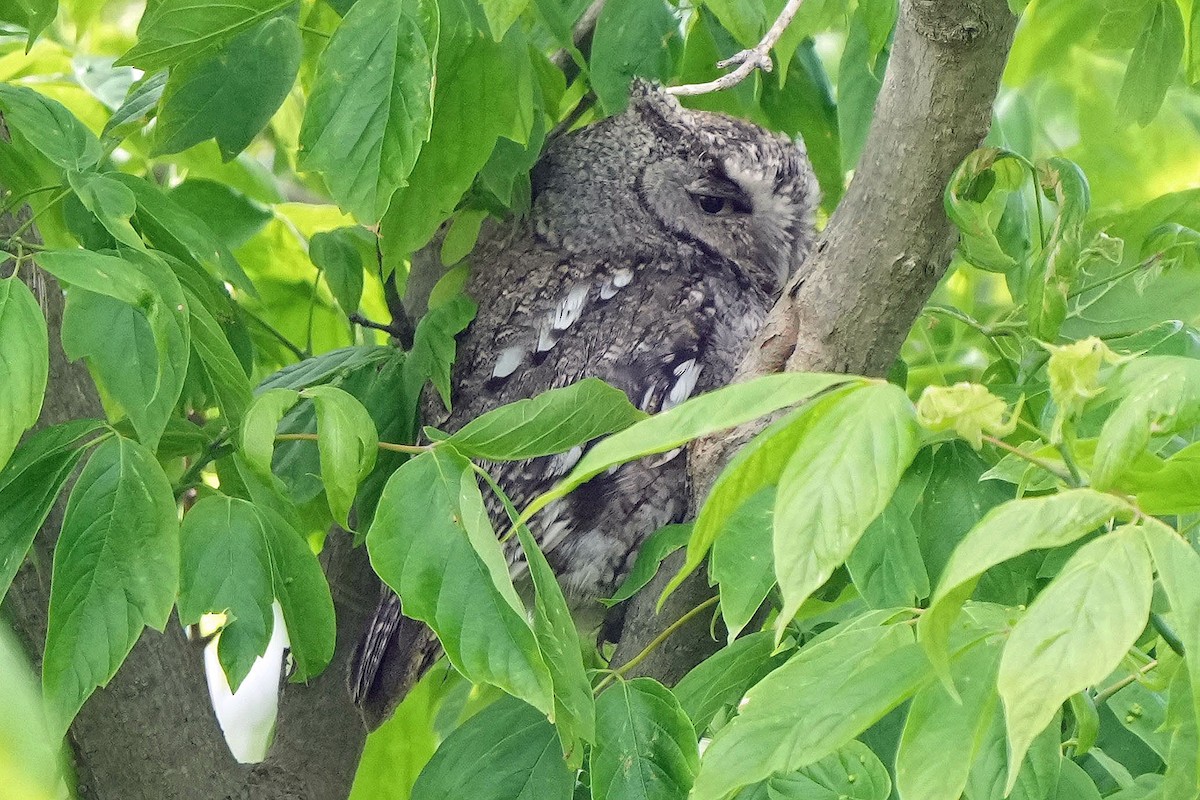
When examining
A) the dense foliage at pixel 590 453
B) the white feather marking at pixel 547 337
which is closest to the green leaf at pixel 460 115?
the dense foliage at pixel 590 453

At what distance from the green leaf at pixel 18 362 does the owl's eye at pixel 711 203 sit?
3.66ft

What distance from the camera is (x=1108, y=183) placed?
1682 millimetres

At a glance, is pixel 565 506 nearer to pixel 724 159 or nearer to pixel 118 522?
pixel 724 159

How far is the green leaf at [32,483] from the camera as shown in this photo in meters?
0.89

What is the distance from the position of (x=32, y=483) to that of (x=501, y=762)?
412mm

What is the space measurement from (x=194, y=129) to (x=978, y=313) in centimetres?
106

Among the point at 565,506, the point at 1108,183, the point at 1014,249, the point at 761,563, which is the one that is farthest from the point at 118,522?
the point at 1108,183

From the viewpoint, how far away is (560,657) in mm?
858

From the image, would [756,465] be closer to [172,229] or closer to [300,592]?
[300,592]

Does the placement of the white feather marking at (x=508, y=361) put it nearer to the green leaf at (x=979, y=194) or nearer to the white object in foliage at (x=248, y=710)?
the green leaf at (x=979, y=194)

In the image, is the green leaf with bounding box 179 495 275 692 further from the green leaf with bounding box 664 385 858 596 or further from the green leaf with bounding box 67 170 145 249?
the green leaf with bounding box 664 385 858 596

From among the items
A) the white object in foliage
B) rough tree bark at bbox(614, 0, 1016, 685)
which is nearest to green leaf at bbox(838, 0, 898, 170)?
rough tree bark at bbox(614, 0, 1016, 685)

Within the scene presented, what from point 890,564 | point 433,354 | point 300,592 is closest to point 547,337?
point 433,354

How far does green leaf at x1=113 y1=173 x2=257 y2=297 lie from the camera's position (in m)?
1.06
